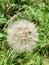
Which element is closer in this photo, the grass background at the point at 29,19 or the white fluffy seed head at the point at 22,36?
the white fluffy seed head at the point at 22,36

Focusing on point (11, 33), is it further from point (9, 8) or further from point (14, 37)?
point (9, 8)

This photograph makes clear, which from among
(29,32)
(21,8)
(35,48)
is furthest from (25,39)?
(21,8)

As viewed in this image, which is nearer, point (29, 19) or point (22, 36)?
point (22, 36)

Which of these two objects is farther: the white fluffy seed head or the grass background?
the grass background
